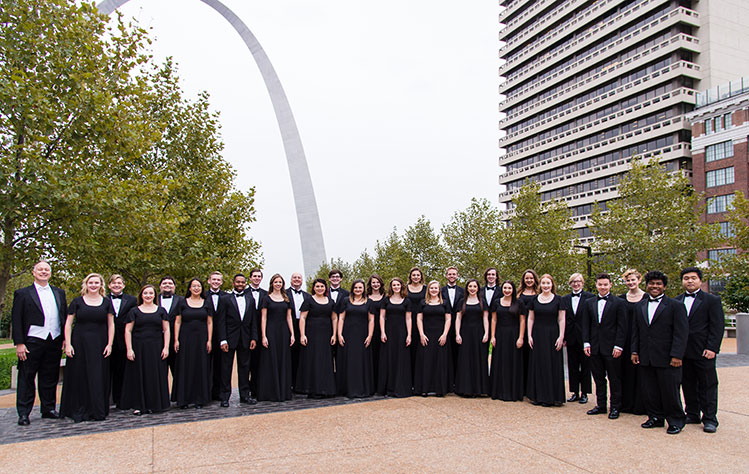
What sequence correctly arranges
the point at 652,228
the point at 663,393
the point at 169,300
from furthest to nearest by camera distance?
the point at 652,228 → the point at 169,300 → the point at 663,393

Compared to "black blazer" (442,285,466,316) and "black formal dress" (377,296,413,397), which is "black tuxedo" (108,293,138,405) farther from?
"black blazer" (442,285,466,316)

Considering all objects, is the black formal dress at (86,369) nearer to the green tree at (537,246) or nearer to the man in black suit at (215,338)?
the man in black suit at (215,338)

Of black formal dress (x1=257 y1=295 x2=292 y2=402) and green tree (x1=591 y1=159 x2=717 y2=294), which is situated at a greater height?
green tree (x1=591 y1=159 x2=717 y2=294)

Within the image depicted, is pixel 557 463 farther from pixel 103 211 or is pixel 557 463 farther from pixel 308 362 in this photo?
pixel 103 211

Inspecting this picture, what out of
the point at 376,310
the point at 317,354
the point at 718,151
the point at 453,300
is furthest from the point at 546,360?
the point at 718,151

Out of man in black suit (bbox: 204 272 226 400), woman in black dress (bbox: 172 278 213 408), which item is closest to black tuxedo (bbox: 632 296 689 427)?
man in black suit (bbox: 204 272 226 400)

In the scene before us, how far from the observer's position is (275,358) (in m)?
8.98

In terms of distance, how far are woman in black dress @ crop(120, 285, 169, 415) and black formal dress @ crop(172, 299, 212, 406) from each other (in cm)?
25

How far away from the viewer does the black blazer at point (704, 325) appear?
6945mm

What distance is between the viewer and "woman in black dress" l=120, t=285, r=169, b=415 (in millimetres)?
8094

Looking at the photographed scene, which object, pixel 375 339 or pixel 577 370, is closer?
pixel 577 370

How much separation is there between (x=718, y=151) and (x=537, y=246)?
31.0 meters

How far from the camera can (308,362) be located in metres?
9.27

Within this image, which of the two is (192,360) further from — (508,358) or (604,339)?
(604,339)
